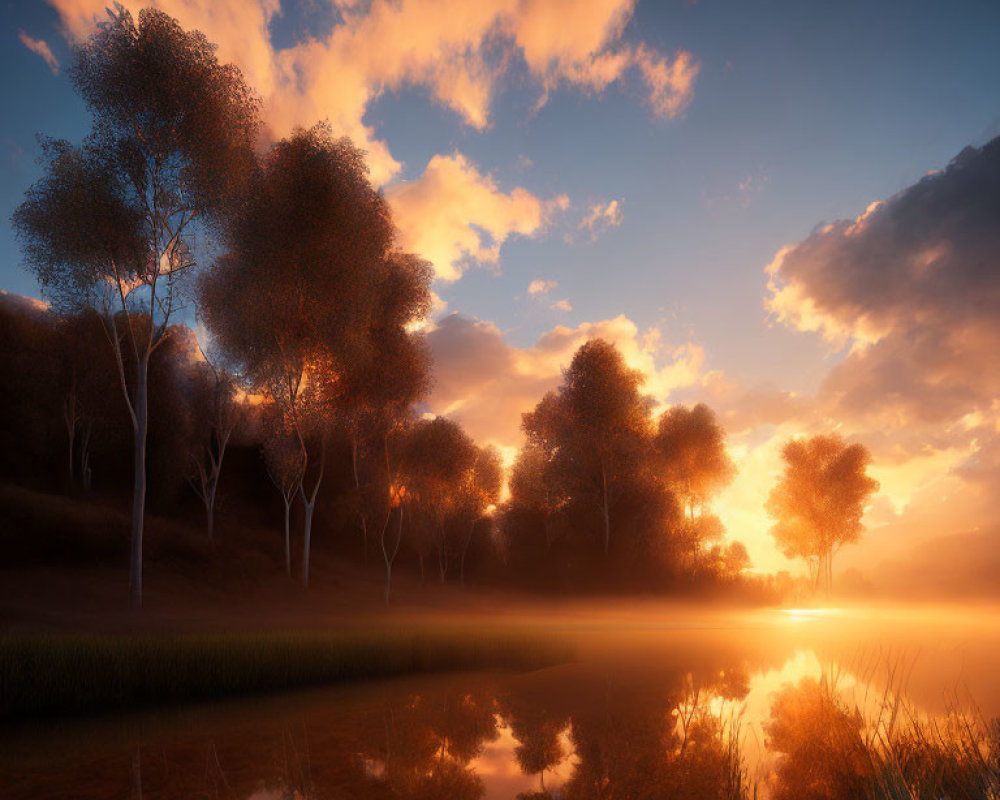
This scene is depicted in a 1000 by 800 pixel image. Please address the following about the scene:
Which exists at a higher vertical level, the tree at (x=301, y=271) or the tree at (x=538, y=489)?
the tree at (x=301, y=271)

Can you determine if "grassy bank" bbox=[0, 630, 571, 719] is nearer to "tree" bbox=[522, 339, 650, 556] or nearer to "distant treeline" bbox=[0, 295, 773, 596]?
"distant treeline" bbox=[0, 295, 773, 596]

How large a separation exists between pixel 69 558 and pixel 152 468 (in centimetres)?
1496

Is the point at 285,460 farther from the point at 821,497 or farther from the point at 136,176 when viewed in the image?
the point at 821,497

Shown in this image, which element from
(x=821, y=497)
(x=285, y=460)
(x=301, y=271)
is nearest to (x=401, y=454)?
(x=285, y=460)

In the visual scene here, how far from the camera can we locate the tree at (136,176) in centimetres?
1852

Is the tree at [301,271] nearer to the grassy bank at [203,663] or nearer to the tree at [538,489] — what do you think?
the grassy bank at [203,663]

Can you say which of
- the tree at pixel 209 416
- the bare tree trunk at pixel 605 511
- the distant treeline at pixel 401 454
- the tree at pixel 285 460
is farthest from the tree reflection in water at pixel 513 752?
the tree at pixel 209 416

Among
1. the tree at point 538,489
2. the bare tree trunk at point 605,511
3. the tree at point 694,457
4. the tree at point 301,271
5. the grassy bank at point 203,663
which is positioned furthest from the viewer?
the tree at point 694,457

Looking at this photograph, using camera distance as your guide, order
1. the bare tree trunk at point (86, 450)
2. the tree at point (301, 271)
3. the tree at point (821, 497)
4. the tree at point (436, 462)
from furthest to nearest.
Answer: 1. the tree at point (821, 497)
2. the bare tree trunk at point (86, 450)
3. the tree at point (436, 462)
4. the tree at point (301, 271)

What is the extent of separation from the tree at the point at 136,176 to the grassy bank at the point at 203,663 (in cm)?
907

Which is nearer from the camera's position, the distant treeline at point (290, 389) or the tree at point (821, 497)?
the distant treeline at point (290, 389)

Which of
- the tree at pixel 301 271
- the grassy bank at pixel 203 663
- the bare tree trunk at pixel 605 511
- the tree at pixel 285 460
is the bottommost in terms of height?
the grassy bank at pixel 203 663

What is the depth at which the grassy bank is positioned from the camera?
898 centimetres

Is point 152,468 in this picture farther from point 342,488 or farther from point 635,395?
point 635,395
